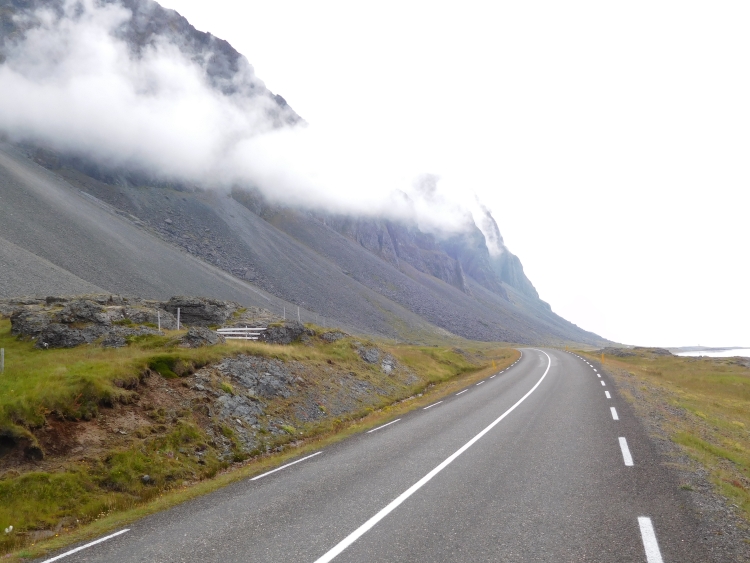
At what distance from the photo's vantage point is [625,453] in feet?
36.7

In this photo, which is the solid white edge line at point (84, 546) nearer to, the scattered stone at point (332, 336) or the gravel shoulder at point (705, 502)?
the gravel shoulder at point (705, 502)

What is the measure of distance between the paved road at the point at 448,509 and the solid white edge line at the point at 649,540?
0.09ft

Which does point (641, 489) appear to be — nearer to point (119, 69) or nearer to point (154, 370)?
point (154, 370)

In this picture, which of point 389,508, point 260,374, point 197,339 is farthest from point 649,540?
point 197,339

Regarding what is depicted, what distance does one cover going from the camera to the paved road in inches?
255

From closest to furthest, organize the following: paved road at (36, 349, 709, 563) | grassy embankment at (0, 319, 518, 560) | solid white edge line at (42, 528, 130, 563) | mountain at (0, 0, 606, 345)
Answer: paved road at (36, 349, 709, 563) → solid white edge line at (42, 528, 130, 563) → grassy embankment at (0, 319, 518, 560) → mountain at (0, 0, 606, 345)

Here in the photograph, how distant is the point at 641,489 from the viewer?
8594mm

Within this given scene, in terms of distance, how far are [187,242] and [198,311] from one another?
7179cm

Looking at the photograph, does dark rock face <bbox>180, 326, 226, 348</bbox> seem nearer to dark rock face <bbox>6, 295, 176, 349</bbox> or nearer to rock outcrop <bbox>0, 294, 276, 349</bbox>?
rock outcrop <bbox>0, 294, 276, 349</bbox>

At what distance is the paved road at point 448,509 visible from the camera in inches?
255

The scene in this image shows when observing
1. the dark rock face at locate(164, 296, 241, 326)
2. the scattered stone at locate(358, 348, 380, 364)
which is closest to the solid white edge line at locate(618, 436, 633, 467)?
the scattered stone at locate(358, 348, 380, 364)

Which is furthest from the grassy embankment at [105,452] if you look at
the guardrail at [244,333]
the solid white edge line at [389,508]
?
the guardrail at [244,333]

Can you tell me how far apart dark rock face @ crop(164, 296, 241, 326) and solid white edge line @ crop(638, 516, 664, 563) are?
105ft

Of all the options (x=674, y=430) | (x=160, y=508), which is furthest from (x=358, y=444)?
(x=674, y=430)
